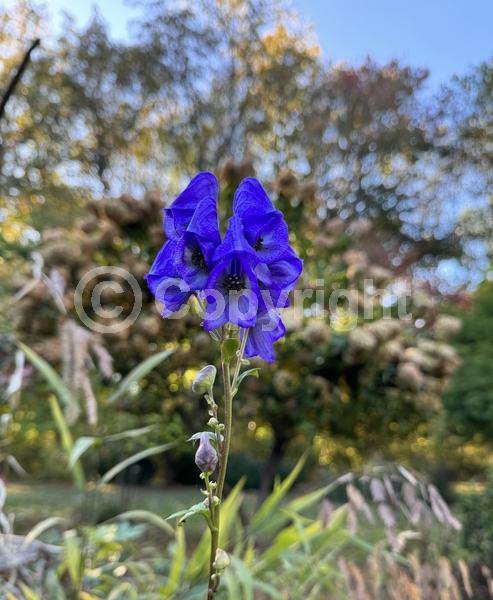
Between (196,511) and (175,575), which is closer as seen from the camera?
(196,511)

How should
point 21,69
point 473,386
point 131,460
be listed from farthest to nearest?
point 473,386 < point 131,460 < point 21,69

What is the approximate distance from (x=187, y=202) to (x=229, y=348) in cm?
25

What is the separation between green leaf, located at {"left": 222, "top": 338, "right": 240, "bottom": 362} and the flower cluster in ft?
0.10

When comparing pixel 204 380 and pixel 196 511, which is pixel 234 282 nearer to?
pixel 204 380

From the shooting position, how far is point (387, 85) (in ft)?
40.4

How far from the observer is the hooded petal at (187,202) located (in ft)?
2.75

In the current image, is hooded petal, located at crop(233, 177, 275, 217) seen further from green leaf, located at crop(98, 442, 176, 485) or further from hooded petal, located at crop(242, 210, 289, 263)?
green leaf, located at crop(98, 442, 176, 485)

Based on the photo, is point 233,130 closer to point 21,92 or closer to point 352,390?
point 21,92

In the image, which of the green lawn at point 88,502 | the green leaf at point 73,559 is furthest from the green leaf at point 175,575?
the green lawn at point 88,502

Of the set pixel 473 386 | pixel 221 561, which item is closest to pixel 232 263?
pixel 221 561

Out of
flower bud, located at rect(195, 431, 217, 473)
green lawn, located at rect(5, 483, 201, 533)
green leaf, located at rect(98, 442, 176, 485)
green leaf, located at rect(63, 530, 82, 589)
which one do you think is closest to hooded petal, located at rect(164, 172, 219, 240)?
flower bud, located at rect(195, 431, 217, 473)

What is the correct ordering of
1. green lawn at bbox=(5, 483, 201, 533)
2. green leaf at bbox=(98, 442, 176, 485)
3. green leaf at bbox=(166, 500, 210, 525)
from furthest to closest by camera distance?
green lawn at bbox=(5, 483, 201, 533) < green leaf at bbox=(98, 442, 176, 485) < green leaf at bbox=(166, 500, 210, 525)

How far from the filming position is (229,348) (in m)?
0.72

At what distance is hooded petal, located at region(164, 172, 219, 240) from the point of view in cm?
84
